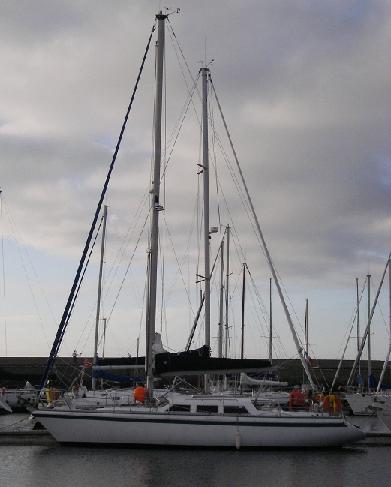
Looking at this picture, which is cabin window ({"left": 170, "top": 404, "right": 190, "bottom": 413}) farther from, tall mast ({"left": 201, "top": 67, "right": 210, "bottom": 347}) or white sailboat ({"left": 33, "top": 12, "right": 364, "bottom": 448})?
tall mast ({"left": 201, "top": 67, "right": 210, "bottom": 347})

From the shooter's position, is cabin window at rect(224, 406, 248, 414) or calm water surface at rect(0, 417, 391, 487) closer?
calm water surface at rect(0, 417, 391, 487)

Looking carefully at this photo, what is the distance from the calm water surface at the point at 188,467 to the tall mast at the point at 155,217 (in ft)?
11.1

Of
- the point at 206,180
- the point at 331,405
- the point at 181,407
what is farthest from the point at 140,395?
the point at 206,180

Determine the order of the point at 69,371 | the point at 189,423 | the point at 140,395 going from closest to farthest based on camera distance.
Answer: the point at 189,423
the point at 140,395
the point at 69,371

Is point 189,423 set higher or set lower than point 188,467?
higher

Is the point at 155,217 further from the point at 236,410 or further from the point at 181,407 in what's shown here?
the point at 236,410

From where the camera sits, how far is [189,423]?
2831 centimetres

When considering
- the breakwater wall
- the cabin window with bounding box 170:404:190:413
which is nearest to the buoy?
the cabin window with bounding box 170:404:190:413

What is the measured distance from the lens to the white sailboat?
28.4m

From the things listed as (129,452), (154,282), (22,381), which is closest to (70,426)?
(129,452)

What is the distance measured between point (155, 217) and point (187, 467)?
377 inches

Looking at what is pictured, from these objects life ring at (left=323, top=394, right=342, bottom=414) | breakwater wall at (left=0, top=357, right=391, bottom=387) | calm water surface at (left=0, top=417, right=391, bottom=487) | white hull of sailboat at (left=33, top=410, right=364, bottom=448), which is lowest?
calm water surface at (left=0, top=417, right=391, bottom=487)

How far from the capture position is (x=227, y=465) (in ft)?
84.9

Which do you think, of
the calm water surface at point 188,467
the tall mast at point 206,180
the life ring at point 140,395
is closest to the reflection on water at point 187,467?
the calm water surface at point 188,467
